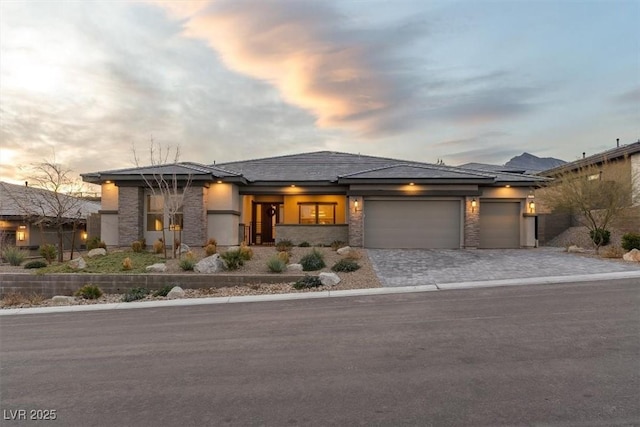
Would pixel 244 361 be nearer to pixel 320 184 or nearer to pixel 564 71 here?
pixel 320 184

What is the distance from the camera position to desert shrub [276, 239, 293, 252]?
18.7m

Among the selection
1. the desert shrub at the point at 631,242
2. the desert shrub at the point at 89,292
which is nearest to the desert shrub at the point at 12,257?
the desert shrub at the point at 89,292

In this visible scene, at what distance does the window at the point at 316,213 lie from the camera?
2397cm

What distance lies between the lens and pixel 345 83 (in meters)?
19.9

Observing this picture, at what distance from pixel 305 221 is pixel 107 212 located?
10571mm

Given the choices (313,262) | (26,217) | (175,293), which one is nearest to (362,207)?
(313,262)

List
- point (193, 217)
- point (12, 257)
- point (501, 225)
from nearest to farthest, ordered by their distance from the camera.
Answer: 1. point (12, 257)
2. point (193, 217)
3. point (501, 225)

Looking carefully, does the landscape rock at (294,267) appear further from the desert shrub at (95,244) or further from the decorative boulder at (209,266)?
the desert shrub at (95,244)

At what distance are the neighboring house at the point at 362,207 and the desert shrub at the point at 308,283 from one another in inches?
285

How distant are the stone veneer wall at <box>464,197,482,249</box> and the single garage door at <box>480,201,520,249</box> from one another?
1.50 m

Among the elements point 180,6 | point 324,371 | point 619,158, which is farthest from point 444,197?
point 324,371

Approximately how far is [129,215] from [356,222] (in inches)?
438

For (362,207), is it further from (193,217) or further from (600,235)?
(600,235)

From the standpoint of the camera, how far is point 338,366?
5562 millimetres
